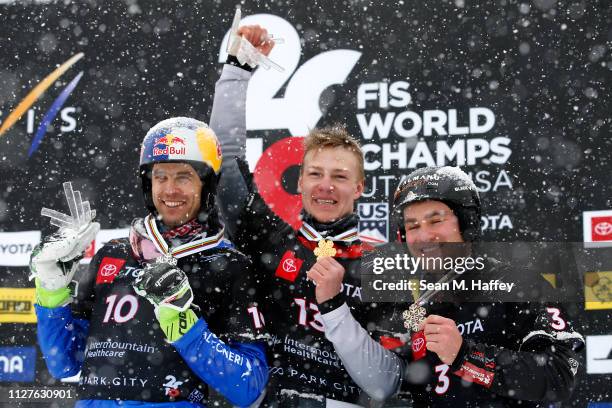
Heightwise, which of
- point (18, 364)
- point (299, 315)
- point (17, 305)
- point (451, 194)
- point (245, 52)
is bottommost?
point (18, 364)

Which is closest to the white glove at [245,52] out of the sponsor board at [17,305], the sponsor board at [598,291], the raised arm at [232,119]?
the raised arm at [232,119]

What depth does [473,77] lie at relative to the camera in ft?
15.5

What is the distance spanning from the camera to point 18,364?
17.5ft

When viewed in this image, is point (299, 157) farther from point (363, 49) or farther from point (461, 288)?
point (461, 288)

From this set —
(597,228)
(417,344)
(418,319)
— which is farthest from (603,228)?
(418,319)

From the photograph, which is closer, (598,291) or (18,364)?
(598,291)

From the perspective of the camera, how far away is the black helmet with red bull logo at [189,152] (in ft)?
10.2

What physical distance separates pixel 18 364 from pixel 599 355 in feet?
13.0

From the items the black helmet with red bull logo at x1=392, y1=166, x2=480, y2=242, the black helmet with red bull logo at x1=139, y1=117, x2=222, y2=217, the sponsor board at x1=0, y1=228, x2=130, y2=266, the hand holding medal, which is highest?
the black helmet with red bull logo at x1=139, y1=117, x2=222, y2=217

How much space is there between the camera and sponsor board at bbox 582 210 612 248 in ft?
14.3

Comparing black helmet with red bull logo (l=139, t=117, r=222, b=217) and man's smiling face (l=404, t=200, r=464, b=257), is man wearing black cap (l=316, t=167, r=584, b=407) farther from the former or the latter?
black helmet with red bull logo (l=139, t=117, r=222, b=217)

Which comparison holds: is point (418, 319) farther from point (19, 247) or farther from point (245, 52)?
point (19, 247)

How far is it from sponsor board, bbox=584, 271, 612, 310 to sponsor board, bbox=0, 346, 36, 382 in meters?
3.80

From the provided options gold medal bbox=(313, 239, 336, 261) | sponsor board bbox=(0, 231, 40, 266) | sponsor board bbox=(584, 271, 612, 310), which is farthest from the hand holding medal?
sponsor board bbox=(0, 231, 40, 266)
